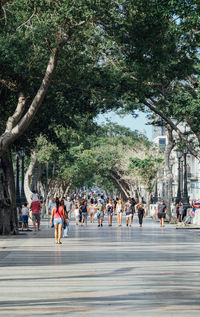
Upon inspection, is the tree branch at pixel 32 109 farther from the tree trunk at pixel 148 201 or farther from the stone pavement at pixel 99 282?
the tree trunk at pixel 148 201

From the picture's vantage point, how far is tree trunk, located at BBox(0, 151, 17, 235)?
100 feet

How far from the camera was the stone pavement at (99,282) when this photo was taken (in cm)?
930

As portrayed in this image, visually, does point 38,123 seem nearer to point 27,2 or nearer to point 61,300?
point 27,2

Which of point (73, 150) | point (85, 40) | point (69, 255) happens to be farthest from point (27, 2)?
point (73, 150)

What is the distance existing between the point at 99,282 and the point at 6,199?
1850 cm

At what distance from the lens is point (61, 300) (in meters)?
10.1

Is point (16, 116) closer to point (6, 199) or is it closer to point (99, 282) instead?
point (6, 199)

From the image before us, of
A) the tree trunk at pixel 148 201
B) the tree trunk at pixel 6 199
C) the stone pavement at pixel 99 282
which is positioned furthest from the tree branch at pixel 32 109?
the tree trunk at pixel 148 201

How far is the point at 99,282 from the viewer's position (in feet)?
40.7

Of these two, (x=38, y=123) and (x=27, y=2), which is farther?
(x=38, y=123)

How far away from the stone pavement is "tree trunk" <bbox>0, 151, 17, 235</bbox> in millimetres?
9172

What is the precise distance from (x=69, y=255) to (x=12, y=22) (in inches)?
353

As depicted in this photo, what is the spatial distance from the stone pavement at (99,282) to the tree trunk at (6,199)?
917cm

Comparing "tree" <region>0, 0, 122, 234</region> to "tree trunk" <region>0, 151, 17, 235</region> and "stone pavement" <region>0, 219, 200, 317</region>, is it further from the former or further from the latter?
"stone pavement" <region>0, 219, 200, 317</region>
